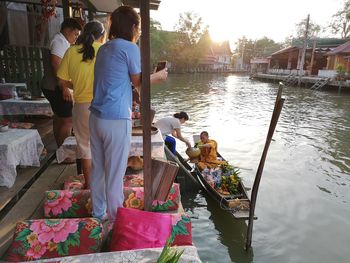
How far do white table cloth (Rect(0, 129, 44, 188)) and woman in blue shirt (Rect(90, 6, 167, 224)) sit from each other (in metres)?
1.74

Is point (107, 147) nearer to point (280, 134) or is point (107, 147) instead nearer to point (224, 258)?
point (224, 258)

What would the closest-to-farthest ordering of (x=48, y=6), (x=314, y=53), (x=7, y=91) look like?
(x=48, y=6) → (x=7, y=91) → (x=314, y=53)

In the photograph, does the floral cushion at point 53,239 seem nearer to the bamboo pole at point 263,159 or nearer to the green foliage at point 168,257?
the green foliage at point 168,257

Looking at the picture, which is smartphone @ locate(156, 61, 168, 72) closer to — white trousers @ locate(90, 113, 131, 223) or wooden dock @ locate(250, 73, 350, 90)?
white trousers @ locate(90, 113, 131, 223)

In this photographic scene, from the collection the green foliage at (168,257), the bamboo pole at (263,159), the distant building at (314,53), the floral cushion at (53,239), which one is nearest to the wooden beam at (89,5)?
the bamboo pole at (263,159)

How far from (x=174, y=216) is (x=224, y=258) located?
2678 mm

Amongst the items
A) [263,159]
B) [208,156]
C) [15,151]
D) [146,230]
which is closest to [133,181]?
[146,230]

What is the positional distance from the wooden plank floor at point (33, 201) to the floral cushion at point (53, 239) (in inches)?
20.4

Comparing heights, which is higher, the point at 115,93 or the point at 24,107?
the point at 115,93

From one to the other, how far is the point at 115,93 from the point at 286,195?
5.59 metres

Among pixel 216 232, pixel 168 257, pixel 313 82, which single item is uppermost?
pixel 168 257

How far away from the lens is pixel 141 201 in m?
2.83

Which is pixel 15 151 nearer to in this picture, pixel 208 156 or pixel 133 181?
pixel 133 181

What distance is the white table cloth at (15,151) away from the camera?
3477 millimetres
